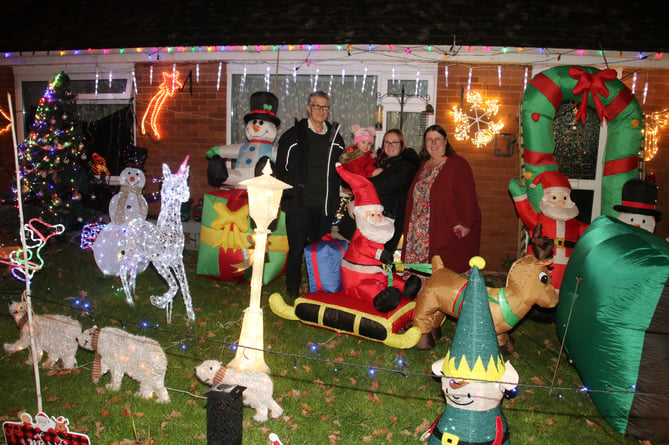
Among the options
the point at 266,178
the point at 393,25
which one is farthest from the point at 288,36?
the point at 266,178

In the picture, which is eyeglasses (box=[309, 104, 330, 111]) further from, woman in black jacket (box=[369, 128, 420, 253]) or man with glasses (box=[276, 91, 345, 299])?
woman in black jacket (box=[369, 128, 420, 253])

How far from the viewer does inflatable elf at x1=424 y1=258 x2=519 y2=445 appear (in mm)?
2553

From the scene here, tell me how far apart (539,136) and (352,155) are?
1.96 m

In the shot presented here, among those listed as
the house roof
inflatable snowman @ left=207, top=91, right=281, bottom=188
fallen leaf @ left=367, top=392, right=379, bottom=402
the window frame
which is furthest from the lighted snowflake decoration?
the window frame

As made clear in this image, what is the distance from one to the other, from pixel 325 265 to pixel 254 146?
6.74ft

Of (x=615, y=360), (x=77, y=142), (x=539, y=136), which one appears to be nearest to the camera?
(x=615, y=360)

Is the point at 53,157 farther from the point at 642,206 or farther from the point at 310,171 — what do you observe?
the point at 642,206

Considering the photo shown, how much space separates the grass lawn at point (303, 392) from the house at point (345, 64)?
10.4ft

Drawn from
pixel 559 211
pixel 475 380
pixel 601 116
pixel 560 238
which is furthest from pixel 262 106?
pixel 475 380

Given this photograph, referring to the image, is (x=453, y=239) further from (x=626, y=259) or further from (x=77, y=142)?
(x=77, y=142)

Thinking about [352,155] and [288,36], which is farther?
[288,36]

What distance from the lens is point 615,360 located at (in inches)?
121

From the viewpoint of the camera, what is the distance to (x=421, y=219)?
15.7ft

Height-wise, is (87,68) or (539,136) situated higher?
(87,68)
